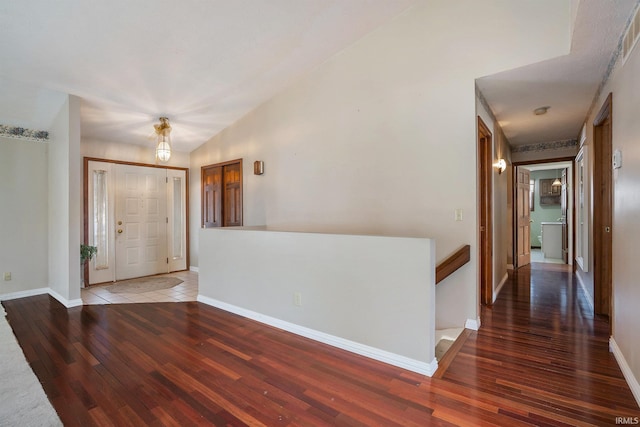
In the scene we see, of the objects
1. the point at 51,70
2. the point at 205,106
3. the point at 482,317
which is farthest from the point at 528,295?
the point at 51,70

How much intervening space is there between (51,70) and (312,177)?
9.94ft

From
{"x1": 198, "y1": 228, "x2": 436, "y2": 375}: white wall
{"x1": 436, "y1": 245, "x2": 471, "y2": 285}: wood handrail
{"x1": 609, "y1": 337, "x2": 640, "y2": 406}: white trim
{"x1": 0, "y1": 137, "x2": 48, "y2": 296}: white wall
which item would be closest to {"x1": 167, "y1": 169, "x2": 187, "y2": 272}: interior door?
{"x1": 0, "y1": 137, "x2": 48, "y2": 296}: white wall

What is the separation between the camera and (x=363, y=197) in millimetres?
3629

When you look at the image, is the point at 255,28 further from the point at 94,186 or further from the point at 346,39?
the point at 94,186

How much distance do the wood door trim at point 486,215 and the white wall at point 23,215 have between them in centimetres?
608

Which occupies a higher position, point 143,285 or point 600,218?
point 600,218

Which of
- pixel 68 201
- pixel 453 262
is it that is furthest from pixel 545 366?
pixel 68 201

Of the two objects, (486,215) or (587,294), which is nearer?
(486,215)

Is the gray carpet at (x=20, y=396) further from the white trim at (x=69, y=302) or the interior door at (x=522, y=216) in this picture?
the interior door at (x=522, y=216)

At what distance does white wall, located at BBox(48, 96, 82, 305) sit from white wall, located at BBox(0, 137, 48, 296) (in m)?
0.54

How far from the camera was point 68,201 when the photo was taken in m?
3.84

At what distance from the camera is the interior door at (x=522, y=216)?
6008 millimetres

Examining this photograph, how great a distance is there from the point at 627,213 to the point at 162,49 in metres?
4.17

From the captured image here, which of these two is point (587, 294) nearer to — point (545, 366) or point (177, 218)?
point (545, 366)
